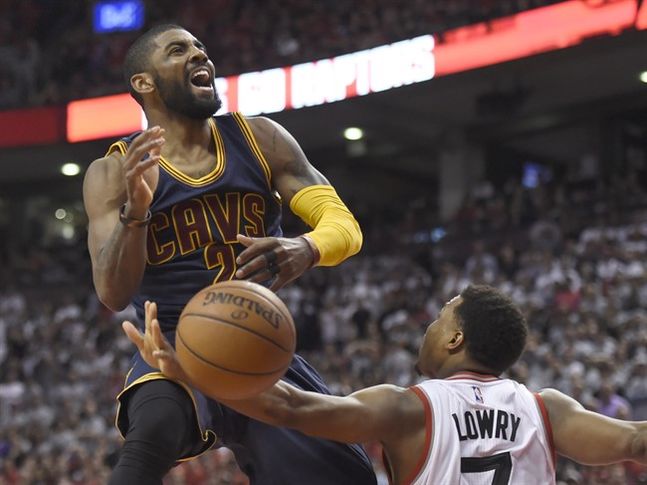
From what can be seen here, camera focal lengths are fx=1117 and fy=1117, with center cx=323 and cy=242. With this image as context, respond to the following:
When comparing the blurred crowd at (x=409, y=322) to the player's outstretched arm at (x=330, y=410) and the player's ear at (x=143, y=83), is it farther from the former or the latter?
the player's ear at (x=143, y=83)

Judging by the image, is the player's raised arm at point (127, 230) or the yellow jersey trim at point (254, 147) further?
the yellow jersey trim at point (254, 147)

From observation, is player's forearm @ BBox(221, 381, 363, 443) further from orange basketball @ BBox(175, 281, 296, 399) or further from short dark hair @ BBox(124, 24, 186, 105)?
short dark hair @ BBox(124, 24, 186, 105)

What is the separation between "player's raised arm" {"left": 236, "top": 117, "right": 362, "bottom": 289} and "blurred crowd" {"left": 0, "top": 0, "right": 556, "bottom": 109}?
10.8 meters

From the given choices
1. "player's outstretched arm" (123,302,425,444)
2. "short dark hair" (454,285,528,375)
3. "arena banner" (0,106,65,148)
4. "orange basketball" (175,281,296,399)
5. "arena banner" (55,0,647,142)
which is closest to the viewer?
"orange basketball" (175,281,296,399)

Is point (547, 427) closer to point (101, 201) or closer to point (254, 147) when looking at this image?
point (254, 147)

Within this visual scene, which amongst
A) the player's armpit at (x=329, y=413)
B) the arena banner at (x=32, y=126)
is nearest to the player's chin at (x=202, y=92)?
the player's armpit at (x=329, y=413)

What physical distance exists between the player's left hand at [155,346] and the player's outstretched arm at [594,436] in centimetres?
120

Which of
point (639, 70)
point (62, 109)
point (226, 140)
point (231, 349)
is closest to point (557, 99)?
point (639, 70)

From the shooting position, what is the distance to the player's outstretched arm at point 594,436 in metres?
3.37

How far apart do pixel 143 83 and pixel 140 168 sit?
682 mm

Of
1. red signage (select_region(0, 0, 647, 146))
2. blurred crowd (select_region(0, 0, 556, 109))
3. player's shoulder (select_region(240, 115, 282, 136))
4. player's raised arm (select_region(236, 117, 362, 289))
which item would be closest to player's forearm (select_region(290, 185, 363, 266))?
player's raised arm (select_region(236, 117, 362, 289))

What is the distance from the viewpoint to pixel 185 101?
390cm

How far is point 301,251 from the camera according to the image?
11.8ft

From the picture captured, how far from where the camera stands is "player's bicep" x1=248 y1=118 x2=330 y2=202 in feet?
13.1
